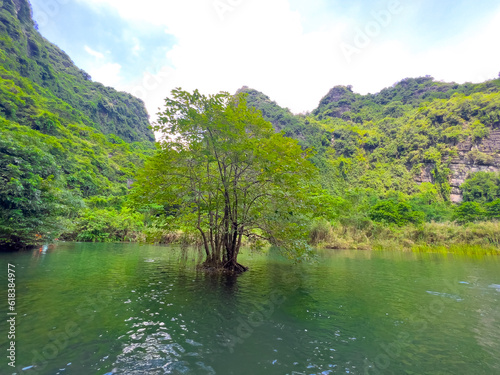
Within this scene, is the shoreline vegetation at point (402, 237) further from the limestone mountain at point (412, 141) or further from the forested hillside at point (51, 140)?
the limestone mountain at point (412, 141)

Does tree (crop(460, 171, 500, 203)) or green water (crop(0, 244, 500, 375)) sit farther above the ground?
tree (crop(460, 171, 500, 203))

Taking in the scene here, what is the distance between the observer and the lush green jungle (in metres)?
13.4

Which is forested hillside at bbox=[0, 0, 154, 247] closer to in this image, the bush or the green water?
the green water

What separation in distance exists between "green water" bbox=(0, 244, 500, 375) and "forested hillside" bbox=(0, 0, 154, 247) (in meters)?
7.07

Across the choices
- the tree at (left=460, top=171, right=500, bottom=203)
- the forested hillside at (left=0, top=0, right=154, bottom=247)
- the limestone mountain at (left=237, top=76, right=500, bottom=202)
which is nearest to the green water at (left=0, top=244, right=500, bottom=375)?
the forested hillside at (left=0, top=0, right=154, bottom=247)

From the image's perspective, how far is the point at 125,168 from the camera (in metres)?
74.2

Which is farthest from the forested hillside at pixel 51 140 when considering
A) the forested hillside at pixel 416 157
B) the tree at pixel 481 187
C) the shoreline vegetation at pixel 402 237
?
the tree at pixel 481 187

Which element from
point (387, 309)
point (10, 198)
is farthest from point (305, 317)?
point (10, 198)

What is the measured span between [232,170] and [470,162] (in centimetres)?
10723

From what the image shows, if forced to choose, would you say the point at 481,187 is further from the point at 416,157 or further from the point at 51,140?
the point at 51,140

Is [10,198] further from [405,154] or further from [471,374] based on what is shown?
[405,154]

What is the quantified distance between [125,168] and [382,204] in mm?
71197

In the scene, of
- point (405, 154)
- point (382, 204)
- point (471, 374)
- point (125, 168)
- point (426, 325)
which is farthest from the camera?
point (405, 154)

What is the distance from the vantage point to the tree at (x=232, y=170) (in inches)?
492
